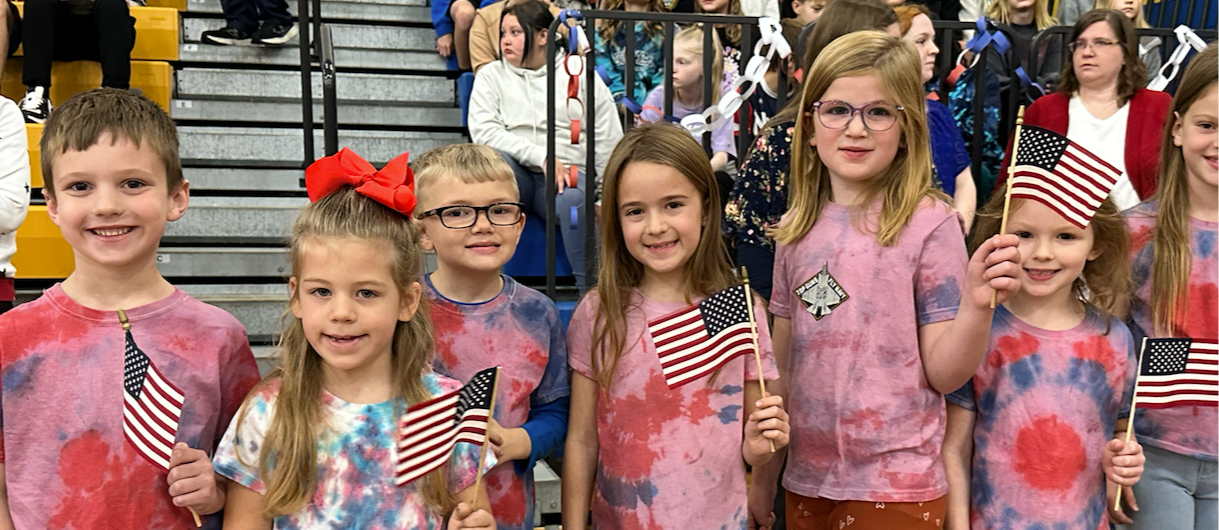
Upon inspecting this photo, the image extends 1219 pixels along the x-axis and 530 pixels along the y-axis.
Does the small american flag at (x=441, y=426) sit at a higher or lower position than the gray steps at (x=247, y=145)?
lower

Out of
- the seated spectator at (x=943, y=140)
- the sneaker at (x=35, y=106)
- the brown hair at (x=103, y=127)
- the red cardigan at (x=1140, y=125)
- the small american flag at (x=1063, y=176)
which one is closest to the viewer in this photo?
the brown hair at (x=103, y=127)

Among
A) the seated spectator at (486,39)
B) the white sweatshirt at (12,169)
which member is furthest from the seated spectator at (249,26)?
the white sweatshirt at (12,169)

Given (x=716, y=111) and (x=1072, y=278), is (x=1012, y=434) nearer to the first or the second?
(x=1072, y=278)

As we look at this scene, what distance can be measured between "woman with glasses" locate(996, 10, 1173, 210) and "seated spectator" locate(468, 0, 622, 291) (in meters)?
1.99

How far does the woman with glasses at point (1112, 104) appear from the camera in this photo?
4391 mm

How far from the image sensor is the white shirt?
4422 millimetres

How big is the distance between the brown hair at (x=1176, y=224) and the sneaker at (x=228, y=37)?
16.8 ft

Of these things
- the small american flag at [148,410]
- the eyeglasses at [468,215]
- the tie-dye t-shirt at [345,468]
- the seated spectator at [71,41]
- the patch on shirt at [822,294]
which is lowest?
the tie-dye t-shirt at [345,468]

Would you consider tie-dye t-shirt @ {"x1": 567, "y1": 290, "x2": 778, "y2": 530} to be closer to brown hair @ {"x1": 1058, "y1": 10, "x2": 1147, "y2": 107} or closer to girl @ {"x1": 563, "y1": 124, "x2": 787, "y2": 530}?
girl @ {"x1": 563, "y1": 124, "x2": 787, "y2": 530}

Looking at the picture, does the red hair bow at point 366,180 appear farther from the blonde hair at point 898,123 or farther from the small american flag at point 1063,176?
the small american flag at point 1063,176

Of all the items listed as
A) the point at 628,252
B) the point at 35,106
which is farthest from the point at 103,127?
the point at 35,106

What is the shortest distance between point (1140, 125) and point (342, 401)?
380 centimetres

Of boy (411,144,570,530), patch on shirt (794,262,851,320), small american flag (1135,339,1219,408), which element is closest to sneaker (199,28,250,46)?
boy (411,144,570,530)

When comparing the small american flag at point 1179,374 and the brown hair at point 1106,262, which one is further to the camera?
the brown hair at point 1106,262
